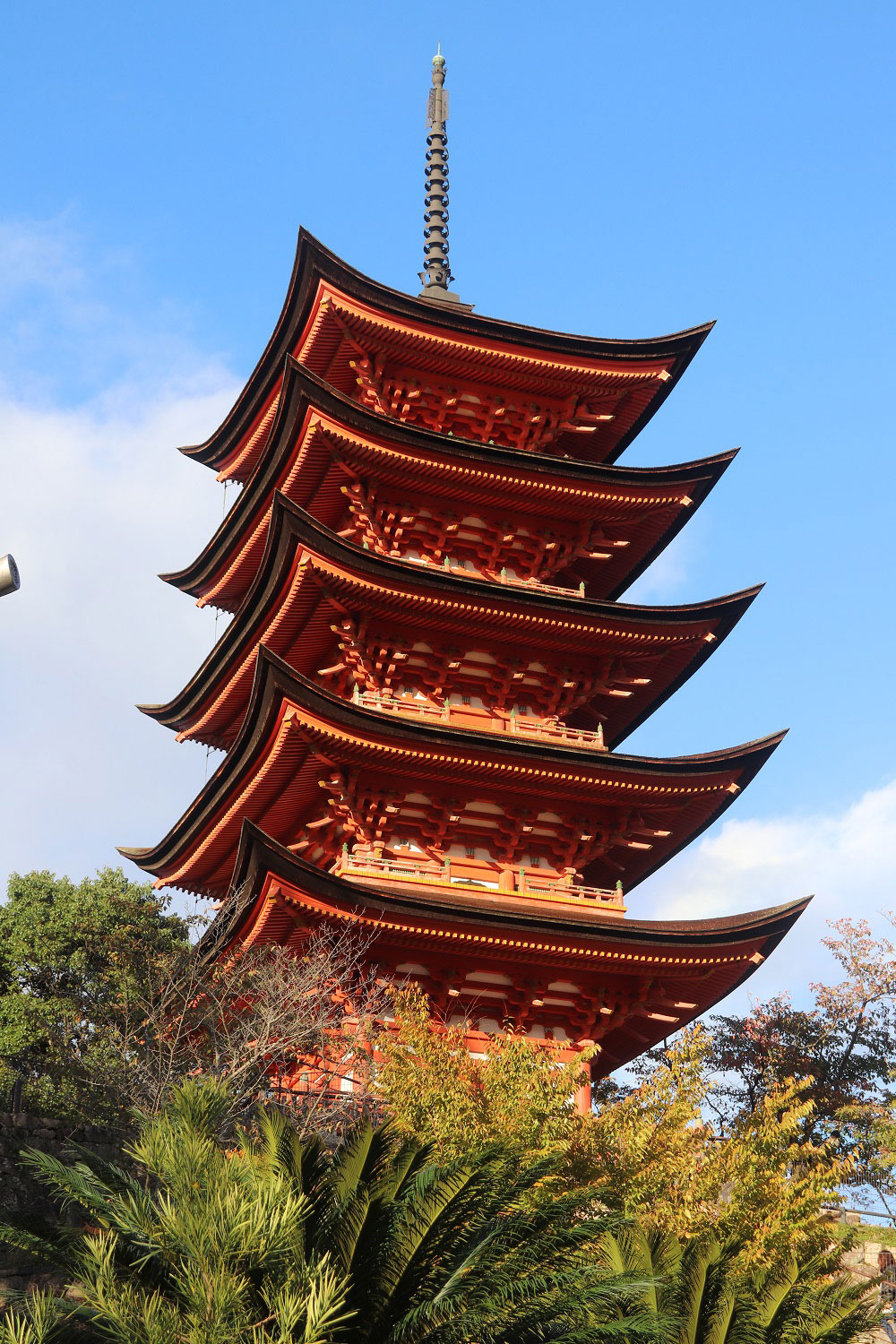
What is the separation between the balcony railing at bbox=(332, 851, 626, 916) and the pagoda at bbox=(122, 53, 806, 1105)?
0.06m

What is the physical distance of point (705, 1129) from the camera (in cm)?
1814

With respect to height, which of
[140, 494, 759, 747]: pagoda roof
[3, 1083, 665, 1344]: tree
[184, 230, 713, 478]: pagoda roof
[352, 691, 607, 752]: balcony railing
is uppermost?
[184, 230, 713, 478]: pagoda roof

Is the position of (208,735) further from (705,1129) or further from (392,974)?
(705,1129)

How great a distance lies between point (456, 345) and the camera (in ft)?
89.4

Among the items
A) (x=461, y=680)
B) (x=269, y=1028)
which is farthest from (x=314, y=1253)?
(x=461, y=680)

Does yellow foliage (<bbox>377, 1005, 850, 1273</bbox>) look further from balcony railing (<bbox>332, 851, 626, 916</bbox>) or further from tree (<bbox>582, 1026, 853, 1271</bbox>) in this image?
balcony railing (<bbox>332, 851, 626, 916</bbox>)

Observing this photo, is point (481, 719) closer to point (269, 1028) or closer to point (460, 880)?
point (460, 880)

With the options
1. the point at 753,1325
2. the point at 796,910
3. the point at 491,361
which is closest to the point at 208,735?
the point at 491,361

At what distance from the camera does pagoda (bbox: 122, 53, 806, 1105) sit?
21562 millimetres

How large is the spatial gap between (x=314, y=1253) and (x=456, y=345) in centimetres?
2038

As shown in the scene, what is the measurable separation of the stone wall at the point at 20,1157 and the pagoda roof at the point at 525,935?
394 cm

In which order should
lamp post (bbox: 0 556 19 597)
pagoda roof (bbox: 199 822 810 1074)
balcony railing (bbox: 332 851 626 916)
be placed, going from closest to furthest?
lamp post (bbox: 0 556 19 597)
pagoda roof (bbox: 199 822 810 1074)
balcony railing (bbox: 332 851 626 916)

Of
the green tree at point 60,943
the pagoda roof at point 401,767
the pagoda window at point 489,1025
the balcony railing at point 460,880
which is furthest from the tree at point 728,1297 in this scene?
the green tree at point 60,943

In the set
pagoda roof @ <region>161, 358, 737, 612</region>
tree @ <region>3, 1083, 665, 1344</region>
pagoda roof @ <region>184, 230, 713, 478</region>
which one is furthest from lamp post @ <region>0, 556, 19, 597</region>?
pagoda roof @ <region>184, 230, 713, 478</region>
